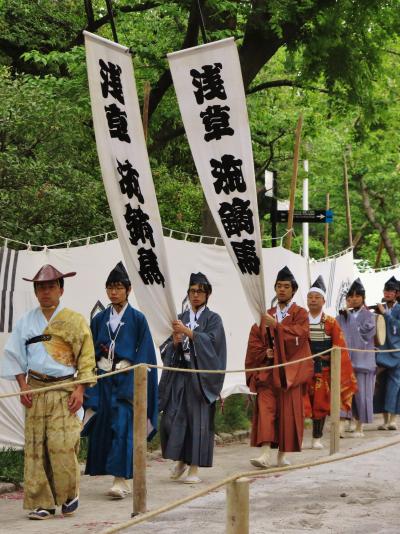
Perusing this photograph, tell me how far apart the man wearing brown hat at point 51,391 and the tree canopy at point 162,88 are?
3926 mm

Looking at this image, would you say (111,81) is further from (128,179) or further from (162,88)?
(162,88)

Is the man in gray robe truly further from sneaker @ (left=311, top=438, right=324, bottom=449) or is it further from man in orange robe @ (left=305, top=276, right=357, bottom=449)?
sneaker @ (left=311, top=438, right=324, bottom=449)

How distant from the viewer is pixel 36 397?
7.94 m

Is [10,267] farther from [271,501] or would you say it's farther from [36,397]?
[271,501]

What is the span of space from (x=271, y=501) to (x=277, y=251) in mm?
7058

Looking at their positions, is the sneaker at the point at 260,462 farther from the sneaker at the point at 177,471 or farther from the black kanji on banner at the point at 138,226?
the black kanji on banner at the point at 138,226

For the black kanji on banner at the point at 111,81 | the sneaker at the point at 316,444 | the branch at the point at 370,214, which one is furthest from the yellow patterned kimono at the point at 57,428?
the branch at the point at 370,214

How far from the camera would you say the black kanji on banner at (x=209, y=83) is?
912cm

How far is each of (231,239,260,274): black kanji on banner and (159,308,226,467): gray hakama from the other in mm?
675

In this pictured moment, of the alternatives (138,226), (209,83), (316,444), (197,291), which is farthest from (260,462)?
(209,83)

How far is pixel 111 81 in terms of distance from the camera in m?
8.81

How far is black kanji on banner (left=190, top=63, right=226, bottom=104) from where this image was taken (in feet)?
29.9

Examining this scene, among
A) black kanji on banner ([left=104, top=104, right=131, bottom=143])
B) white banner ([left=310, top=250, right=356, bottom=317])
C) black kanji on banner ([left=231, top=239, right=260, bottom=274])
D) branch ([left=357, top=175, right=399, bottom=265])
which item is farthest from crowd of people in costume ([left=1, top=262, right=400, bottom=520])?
branch ([left=357, top=175, right=399, bottom=265])

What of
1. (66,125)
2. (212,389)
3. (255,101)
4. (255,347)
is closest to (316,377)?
(255,347)
